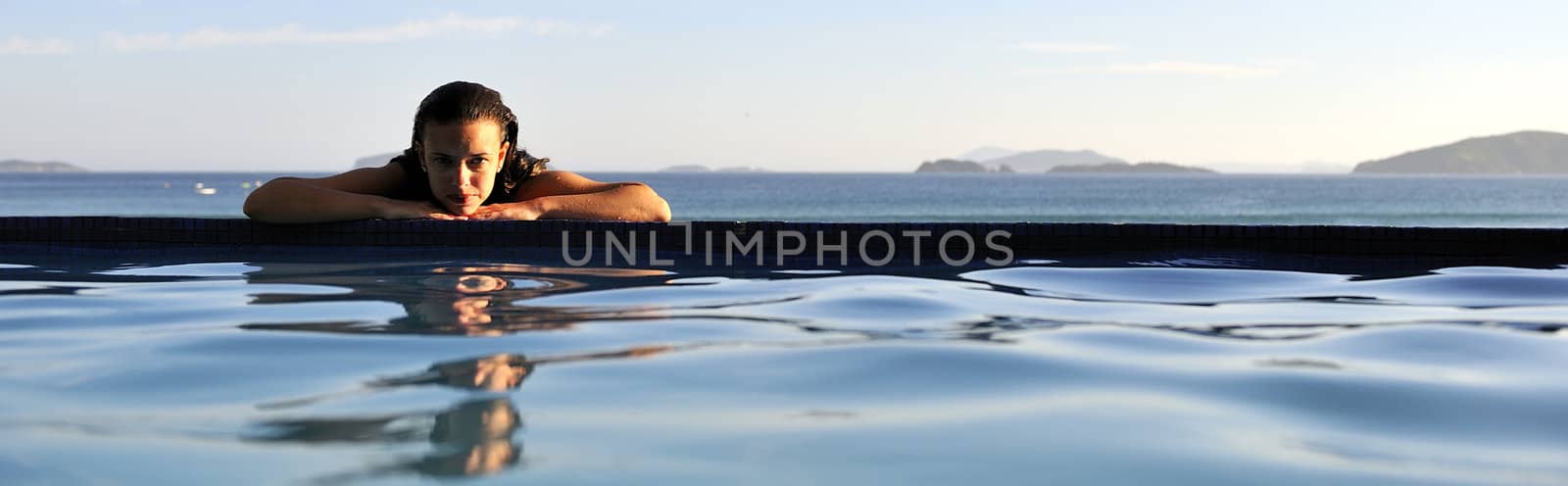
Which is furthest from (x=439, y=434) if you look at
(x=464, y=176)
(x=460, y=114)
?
(x=464, y=176)

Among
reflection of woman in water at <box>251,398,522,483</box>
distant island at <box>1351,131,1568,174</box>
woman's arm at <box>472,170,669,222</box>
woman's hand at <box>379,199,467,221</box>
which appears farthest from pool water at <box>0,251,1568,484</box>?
distant island at <box>1351,131,1568,174</box>

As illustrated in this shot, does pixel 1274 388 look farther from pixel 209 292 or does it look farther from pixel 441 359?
pixel 209 292

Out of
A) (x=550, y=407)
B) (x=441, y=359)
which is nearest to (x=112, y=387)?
(x=441, y=359)

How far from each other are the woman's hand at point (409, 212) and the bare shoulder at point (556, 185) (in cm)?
44

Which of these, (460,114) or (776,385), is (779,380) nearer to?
(776,385)

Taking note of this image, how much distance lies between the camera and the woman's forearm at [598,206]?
5.03 metres

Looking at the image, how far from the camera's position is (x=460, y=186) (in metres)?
4.73

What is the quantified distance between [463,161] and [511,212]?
37 cm

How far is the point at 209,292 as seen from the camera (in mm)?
3475

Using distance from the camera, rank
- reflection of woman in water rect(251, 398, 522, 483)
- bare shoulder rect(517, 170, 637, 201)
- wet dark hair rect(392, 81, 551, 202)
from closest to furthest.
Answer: reflection of woman in water rect(251, 398, 522, 483) < wet dark hair rect(392, 81, 551, 202) < bare shoulder rect(517, 170, 637, 201)

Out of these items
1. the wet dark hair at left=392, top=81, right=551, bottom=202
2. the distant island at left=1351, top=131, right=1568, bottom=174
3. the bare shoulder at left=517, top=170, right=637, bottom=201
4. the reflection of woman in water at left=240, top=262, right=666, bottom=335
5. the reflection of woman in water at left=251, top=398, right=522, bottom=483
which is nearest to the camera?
the reflection of woman in water at left=251, top=398, right=522, bottom=483

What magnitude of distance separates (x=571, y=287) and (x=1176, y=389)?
2002mm

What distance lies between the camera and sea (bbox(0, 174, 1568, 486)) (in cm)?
150

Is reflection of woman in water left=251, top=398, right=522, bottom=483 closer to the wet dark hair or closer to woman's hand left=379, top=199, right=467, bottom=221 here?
the wet dark hair
